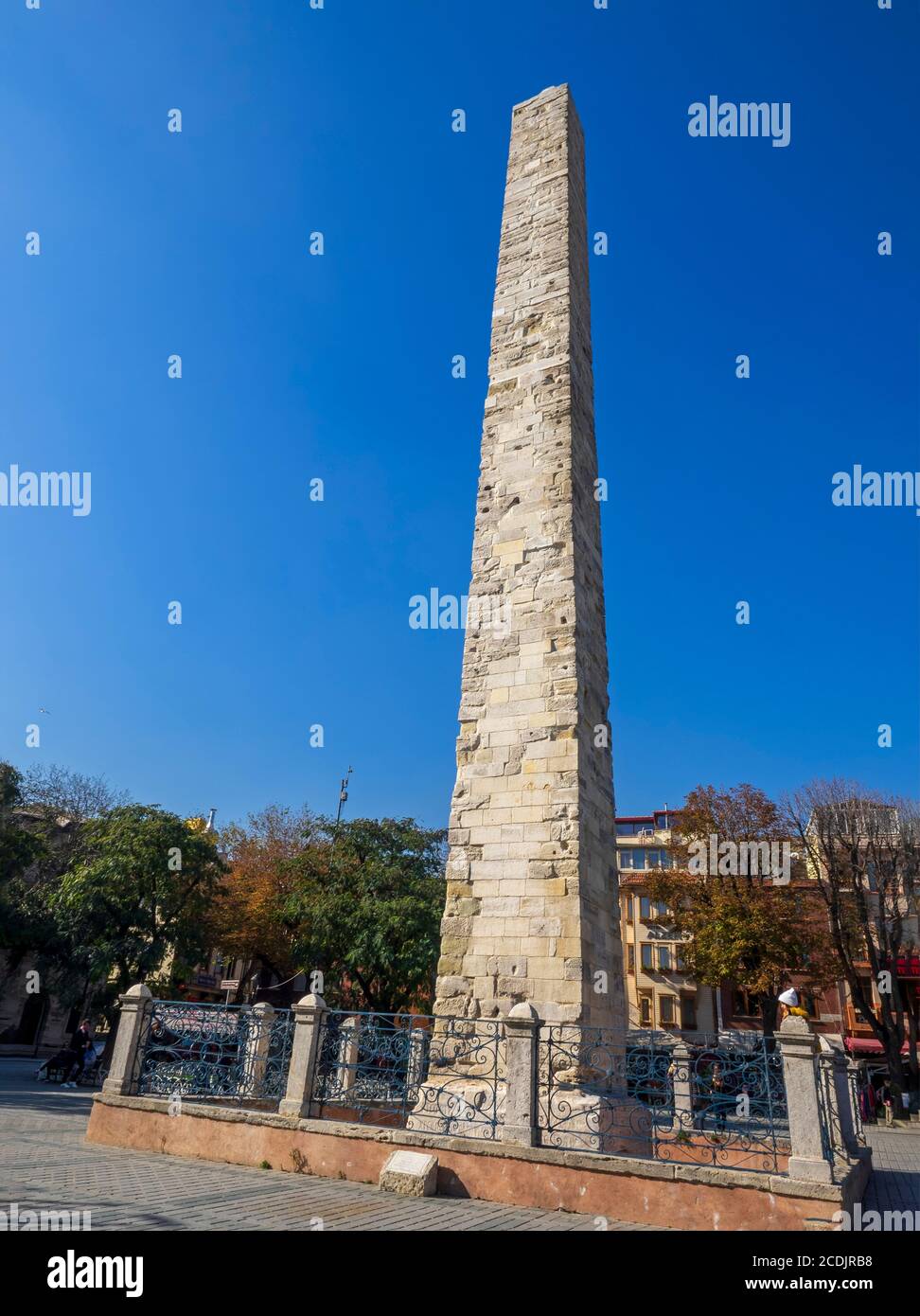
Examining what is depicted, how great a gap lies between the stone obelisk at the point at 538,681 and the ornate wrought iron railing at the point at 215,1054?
7.64 feet

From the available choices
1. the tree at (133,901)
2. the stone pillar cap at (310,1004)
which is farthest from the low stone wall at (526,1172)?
the tree at (133,901)

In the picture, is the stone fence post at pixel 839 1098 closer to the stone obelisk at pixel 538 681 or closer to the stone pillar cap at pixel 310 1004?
the stone obelisk at pixel 538 681

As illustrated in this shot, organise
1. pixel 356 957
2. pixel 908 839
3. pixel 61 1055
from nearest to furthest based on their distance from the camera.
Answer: pixel 61 1055 < pixel 356 957 < pixel 908 839

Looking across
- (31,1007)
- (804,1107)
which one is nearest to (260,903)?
(31,1007)

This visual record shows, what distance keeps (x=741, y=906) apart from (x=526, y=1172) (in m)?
21.8

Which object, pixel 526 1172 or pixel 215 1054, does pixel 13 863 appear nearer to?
pixel 215 1054

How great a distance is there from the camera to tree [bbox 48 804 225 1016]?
22250mm

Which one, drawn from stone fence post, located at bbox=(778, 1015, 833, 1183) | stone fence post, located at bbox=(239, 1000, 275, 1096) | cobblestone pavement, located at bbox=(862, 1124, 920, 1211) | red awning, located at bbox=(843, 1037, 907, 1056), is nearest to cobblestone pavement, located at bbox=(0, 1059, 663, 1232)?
stone fence post, located at bbox=(239, 1000, 275, 1096)

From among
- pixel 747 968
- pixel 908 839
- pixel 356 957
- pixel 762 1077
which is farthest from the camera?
pixel 908 839

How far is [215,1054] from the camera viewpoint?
9.90 meters

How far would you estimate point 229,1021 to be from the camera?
10.2 metres

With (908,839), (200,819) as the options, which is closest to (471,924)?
(908,839)

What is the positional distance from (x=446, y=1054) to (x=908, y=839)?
1002 inches
